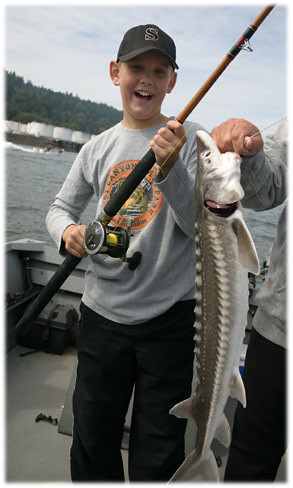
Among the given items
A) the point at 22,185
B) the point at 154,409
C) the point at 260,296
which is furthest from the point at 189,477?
the point at 22,185

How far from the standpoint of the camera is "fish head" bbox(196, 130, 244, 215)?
133 centimetres

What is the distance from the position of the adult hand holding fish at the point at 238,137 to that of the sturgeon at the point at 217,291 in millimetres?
93

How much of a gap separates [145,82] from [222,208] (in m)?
0.99

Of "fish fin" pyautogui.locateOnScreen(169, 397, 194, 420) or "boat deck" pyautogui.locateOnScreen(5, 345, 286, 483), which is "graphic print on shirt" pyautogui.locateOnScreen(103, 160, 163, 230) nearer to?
"fish fin" pyautogui.locateOnScreen(169, 397, 194, 420)

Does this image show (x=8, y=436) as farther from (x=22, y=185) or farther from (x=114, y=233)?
(x=22, y=185)

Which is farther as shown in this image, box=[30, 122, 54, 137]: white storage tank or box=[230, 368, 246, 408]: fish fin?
box=[30, 122, 54, 137]: white storage tank

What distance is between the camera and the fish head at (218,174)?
1.33 meters

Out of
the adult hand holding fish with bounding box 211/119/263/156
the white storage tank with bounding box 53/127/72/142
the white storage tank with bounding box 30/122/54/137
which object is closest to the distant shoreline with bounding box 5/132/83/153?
the white storage tank with bounding box 30/122/54/137

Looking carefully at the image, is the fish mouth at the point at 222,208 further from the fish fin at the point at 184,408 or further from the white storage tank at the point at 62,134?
the white storage tank at the point at 62,134

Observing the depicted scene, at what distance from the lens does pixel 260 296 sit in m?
1.80

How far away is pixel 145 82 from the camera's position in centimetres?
201

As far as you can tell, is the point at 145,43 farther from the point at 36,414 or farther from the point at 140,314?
the point at 36,414

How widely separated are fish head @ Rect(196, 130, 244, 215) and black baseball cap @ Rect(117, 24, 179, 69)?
0.85 m

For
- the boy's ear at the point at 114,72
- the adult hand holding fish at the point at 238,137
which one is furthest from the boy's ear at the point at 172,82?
the adult hand holding fish at the point at 238,137
